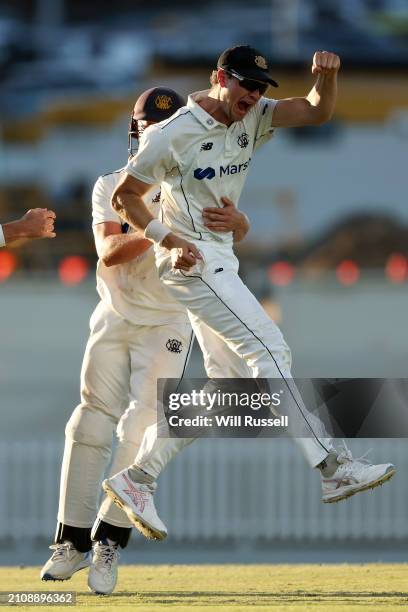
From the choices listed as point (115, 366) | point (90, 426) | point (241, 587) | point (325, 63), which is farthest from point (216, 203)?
point (241, 587)

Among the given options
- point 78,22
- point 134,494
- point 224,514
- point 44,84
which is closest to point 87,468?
point 134,494

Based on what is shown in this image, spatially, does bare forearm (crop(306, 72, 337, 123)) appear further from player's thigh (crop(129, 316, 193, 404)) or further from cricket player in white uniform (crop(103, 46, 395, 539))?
player's thigh (crop(129, 316, 193, 404))

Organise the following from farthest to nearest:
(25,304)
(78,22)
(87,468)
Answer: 1. (78,22)
2. (25,304)
3. (87,468)

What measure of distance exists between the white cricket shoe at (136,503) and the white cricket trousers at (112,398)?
399mm

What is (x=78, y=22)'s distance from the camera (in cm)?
4991

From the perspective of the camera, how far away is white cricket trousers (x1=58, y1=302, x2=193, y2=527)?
23.7 ft

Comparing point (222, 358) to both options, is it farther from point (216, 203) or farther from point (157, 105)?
point (157, 105)

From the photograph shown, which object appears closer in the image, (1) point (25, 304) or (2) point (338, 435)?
(2) point (338, 435)

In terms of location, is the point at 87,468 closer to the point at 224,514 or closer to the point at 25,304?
the point at 224,514

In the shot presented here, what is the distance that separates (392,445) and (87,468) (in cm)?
1107

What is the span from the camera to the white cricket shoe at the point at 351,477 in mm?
6438

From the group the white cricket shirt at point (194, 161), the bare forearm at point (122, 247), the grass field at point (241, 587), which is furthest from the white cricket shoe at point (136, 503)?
the white cricket shirt at point (194, 161)

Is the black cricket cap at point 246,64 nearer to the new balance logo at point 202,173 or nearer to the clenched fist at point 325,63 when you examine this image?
the clenched fist at point 325,63

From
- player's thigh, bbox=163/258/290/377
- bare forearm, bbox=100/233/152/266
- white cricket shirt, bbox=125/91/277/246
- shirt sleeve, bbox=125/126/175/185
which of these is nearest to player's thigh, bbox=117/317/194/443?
bare forearm, bbox=100/233/152/266
